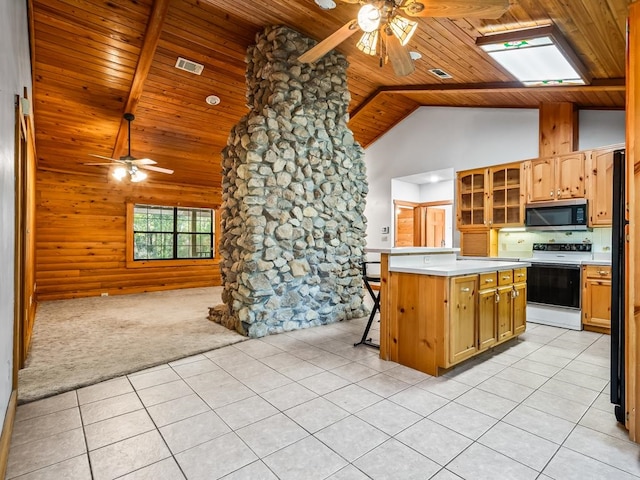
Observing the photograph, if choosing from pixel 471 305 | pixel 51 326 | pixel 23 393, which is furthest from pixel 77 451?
pixel 51 326

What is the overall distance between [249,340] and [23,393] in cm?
187

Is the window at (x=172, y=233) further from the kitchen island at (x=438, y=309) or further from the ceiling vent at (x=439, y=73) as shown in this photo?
the kitchen island at (x=438, y=309)

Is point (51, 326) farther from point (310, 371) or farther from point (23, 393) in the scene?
point (310, 371)

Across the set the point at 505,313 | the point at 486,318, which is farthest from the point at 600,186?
Result: the point at 486,318

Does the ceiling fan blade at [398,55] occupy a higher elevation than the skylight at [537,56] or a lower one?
lower

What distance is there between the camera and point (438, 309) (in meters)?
2.75

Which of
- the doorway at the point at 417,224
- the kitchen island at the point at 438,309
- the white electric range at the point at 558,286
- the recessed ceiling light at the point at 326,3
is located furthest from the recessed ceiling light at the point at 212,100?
the white electric range at the point at 558,286

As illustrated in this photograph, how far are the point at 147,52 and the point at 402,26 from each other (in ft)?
10.2

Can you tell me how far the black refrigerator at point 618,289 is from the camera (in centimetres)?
210

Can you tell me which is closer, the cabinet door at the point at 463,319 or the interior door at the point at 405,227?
the cabinet door at the point at 463,319

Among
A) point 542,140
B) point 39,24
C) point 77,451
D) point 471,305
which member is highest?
point 39,24

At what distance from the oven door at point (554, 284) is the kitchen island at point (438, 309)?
1391mm

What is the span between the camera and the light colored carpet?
110 inches

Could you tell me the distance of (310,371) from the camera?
9.52 ft
